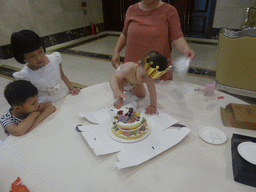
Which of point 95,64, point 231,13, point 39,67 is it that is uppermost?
point 231,13

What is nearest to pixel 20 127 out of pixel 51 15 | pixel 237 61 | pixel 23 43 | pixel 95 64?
pixel 23 43

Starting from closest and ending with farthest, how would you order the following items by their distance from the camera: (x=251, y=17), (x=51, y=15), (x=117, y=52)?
(x=117, y=52) < (x=251, y=17) < (x=51, y=15)

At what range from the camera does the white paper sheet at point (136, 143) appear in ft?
2.77

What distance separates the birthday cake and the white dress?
2.40 ft

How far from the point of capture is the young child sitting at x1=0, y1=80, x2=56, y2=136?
1039mm

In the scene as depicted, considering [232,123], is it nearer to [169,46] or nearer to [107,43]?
[169,46]

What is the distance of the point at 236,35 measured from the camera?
2.05 meters

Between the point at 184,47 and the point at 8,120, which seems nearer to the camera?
the point at 8,120

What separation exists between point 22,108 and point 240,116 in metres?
1.25

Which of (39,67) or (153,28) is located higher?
(153,28)

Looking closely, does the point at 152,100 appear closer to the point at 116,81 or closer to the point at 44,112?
the point at 116,81

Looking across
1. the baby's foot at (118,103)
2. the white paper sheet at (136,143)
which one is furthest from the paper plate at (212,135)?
the baby's foot at (118,103)

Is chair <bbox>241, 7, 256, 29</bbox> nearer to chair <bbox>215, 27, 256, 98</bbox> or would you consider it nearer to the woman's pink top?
chair <bbox>215, 27, 256, 98</bbox>

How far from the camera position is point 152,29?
4.78 feet
